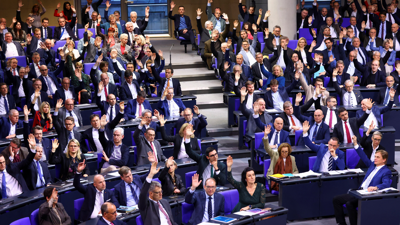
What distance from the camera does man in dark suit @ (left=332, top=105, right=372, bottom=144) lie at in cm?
679

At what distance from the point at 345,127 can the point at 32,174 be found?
400cm

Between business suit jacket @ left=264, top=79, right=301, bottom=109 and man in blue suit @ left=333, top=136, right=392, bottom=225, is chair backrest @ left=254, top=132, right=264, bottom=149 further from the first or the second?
man in blue suit @ left=333, top=136, right=392, bottom=225

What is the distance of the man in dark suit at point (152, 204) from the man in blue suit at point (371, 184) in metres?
1.95

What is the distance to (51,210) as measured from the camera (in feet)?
15.1

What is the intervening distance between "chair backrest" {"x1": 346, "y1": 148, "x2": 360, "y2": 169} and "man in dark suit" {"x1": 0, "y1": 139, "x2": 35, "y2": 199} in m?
3.66

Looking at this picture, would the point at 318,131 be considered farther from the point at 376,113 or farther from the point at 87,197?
the point at 87,197

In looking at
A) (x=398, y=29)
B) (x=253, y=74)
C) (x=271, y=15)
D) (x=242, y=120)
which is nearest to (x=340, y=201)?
(x=242, y=120)

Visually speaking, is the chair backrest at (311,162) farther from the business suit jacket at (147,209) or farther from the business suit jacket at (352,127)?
the business suit jacket at (147,209)

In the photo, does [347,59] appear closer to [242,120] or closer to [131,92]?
[242,120]

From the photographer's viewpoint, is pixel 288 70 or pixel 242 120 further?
pixel 288 70

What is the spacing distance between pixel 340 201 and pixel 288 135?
1.43 meters

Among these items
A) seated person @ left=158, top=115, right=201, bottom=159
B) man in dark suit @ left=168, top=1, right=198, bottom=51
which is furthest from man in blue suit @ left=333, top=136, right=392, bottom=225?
man in dark suit @ left=168, top=1, right=198, bottom=51

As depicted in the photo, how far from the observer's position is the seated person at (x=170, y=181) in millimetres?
5355

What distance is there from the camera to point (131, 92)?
8141 millimetres
